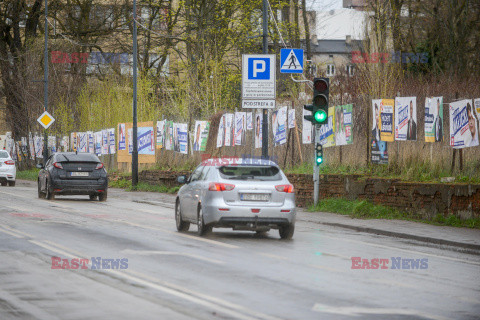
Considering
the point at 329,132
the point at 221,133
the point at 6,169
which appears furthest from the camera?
the point at 6,169

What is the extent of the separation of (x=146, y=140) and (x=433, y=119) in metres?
20.5

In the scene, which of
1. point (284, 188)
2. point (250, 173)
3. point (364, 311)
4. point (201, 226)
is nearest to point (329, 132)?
point (250, 173)

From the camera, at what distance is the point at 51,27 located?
60469mm

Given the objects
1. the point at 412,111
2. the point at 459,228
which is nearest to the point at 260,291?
the point at 459,228

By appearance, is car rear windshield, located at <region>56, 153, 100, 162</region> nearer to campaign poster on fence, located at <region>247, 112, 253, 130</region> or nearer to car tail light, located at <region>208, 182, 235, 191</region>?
campaign poster on fence, located at <region>247, 112, 253, 130</region>

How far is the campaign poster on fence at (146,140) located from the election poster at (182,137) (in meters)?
2.85

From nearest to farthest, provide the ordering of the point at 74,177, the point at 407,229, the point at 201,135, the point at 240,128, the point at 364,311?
1. the point at 364,311
2. the point at 407,229
3. the point at 74,177
4. the point at 240,128
5. the point at 201,135

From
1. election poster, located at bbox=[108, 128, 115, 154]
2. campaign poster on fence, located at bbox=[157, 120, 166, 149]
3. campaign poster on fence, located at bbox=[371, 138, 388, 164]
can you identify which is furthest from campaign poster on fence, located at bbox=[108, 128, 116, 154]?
campaign poster on fence, located at bbox=[371, 138, 388, 164]

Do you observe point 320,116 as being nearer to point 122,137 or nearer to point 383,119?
point 383,119

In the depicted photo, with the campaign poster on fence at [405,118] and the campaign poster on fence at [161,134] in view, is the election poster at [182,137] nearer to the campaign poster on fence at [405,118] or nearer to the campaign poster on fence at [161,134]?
the campaign poster on fence at [161,134]

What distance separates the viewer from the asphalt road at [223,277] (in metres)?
9.26

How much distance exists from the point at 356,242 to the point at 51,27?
4657cm

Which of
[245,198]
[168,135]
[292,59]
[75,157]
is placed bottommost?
[245,198]

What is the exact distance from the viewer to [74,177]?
30.8 meters
